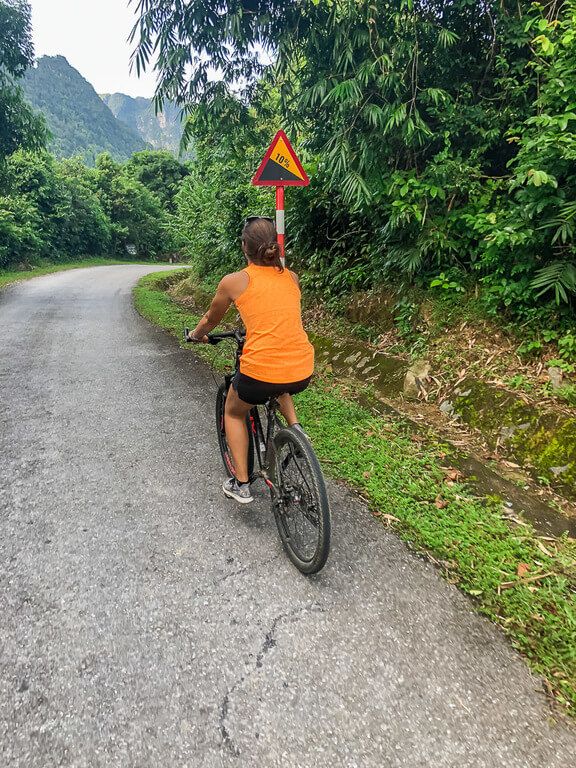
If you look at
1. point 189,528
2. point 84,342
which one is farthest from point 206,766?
point 84,342

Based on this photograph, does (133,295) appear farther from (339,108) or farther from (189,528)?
(189,528)

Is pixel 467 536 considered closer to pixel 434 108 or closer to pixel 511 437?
pixel 511 437

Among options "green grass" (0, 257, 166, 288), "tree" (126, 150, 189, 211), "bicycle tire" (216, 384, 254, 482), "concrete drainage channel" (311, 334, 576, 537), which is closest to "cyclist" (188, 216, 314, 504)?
"bicycle tire" (216, 384, 254, 482)

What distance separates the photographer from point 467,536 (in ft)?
8.70

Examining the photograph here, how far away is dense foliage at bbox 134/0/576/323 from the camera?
3604 millimetres

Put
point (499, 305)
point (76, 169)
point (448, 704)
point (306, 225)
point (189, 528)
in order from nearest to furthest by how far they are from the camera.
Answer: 1. point (448, 704)
2. point (189, 528)
3. point (499, 305)
4. point (306, 225)
5. point (76, 169)

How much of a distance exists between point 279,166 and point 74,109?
155619mm

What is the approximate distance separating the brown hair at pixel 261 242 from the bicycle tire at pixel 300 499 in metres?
0.98

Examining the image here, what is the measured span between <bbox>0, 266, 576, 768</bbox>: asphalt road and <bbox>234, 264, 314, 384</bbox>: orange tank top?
1077mm

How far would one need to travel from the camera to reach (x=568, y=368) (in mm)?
3617

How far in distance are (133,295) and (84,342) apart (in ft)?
23.0

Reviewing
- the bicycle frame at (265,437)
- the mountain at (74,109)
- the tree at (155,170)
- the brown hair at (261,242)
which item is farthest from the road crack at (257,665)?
the mountain at (74,109)

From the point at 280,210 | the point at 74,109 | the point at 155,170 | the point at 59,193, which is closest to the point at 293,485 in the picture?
the point at 280,210

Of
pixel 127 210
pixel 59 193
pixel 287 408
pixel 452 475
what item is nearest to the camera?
pixel 287 408
